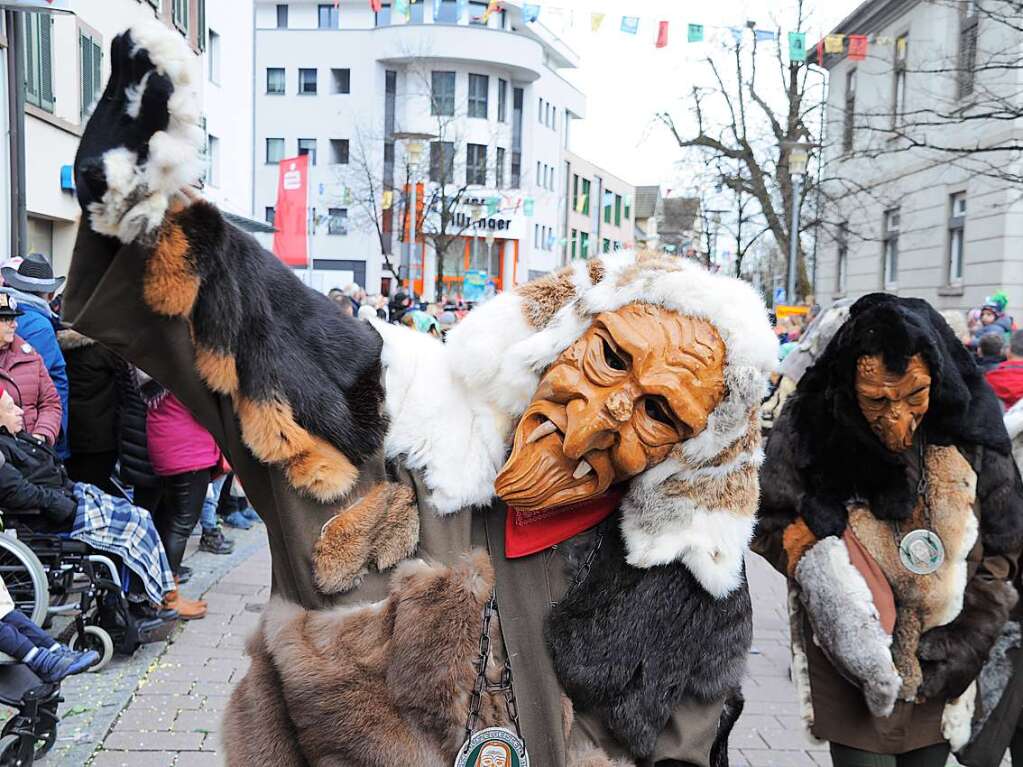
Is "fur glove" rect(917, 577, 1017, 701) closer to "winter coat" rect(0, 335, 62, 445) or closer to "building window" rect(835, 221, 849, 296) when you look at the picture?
"winter coat" rect(0, 335, 62, 445)

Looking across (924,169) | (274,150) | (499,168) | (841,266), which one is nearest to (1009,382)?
(924,169)

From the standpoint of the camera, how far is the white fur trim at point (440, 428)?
1.84m

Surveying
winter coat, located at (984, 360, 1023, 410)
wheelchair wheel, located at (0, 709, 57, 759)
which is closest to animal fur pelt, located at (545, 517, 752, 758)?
wheelchair wheel, located at (0, 709, 57, 759)

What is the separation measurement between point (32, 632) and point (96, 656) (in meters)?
0.31

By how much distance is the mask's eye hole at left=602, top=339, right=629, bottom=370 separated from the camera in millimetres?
1820

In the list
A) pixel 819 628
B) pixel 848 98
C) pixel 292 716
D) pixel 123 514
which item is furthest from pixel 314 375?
pixel 848 98

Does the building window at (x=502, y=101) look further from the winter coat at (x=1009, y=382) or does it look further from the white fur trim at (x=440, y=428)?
the white fur trim at (x=440, y=428)

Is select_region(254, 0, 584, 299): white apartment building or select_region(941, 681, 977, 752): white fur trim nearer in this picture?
select_region(941, 681, 977, 752): white fur trim

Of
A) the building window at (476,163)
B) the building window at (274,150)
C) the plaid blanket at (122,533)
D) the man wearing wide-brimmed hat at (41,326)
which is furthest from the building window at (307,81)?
the plaid blanket at (122,533)

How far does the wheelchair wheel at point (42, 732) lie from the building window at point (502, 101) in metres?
43.1

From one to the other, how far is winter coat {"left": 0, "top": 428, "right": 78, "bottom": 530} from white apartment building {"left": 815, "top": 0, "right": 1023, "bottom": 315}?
12.7 metres

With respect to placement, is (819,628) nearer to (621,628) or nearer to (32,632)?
(621,628)

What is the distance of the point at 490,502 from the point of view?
73.9 inches

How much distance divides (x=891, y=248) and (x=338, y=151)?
26763 millimetres
